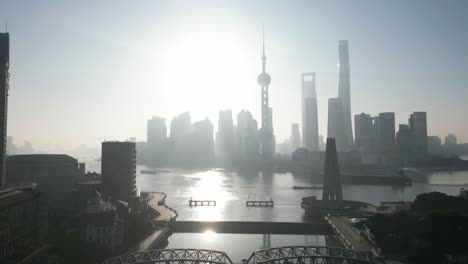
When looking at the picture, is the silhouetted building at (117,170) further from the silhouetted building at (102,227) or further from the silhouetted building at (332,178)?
the silhouetted building at (332,178)

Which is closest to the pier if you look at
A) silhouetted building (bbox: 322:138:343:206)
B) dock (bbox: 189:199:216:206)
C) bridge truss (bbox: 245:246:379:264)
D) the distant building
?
dock (bbox: 189:199:216:206)

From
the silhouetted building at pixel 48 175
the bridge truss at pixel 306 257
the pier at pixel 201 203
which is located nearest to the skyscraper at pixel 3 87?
the silhouetted building at pixel 48 175

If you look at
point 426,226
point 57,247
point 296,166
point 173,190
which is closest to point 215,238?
point 57,247

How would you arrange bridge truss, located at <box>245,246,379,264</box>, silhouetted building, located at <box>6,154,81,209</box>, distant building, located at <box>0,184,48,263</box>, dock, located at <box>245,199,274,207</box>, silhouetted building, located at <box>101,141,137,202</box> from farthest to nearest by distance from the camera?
dock, located at <box>245,199,274,207</box> < silhouetted building, located at <box>6,154,81,209</box> < silhouetted building, located at <box>101,141,137,202</box> < distant building, located at <box>0,184,48,263</box> < bridge truss, located at <box>245,246,379,264</box>

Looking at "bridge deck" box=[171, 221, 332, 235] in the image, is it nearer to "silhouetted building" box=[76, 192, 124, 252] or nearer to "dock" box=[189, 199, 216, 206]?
"silhouetted building" box=[76, 192, 124, 252]

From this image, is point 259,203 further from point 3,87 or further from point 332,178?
point 3,87

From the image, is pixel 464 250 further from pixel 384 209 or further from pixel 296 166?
pixel 296 166
